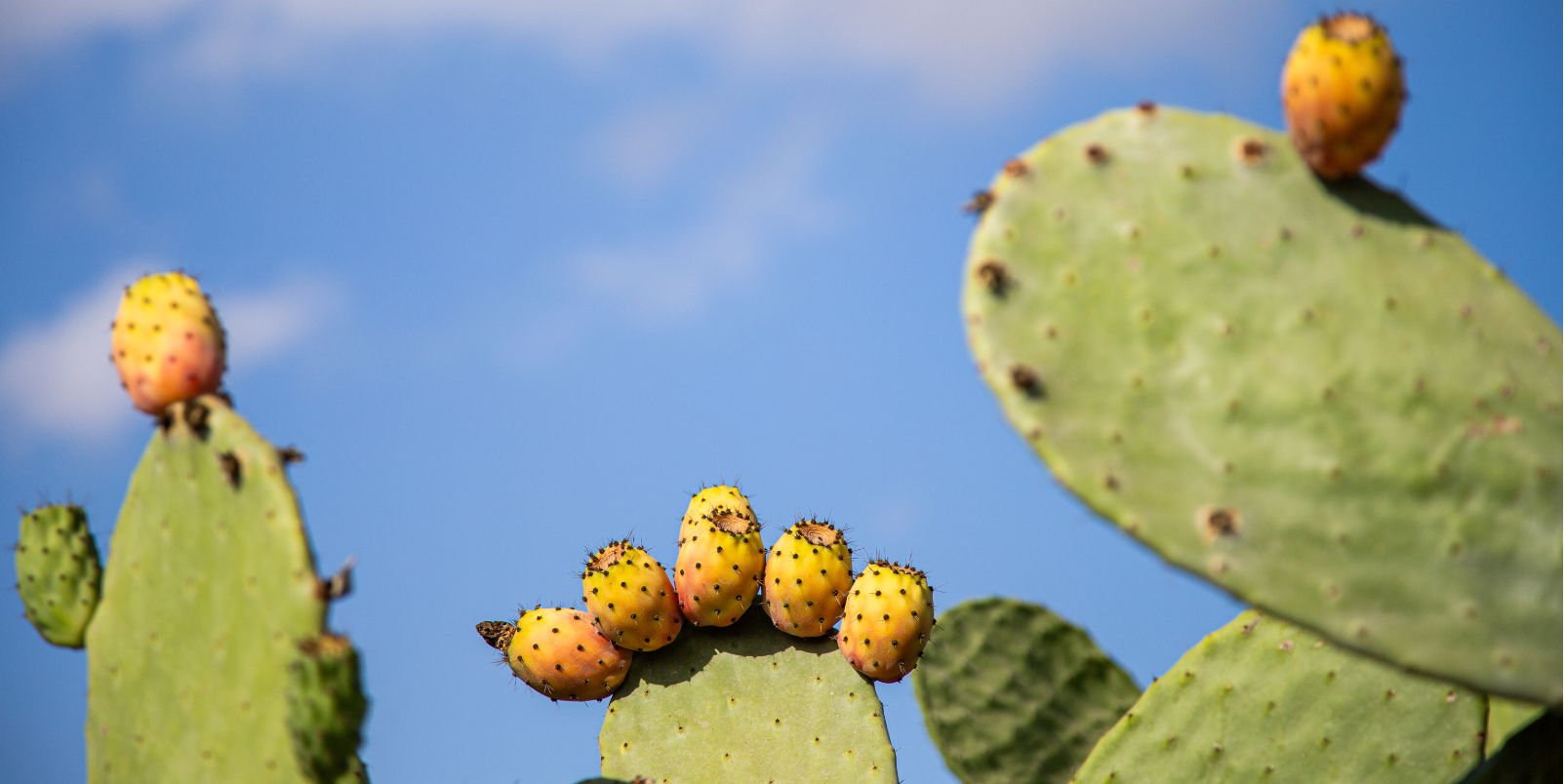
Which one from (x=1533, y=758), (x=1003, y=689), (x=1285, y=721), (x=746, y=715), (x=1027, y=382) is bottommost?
(x=1533, y=758)

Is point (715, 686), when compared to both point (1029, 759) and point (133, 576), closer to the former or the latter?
point (1029, 759)

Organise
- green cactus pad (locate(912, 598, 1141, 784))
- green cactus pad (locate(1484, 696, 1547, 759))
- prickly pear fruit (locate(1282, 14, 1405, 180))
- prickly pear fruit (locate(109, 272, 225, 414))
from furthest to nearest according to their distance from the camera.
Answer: green cactus pad (locate(912, 598, 1141, 784)), green cactus pad (locate(1484, 696, 1547, 759)), prickly pear fruit (locate(109, 272, 225, 414)), prickly pear fruit (locate(1282, 14, 1405, 180))

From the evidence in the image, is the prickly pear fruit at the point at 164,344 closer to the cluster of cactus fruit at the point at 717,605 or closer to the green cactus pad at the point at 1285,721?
the cluster of cactus fruit at the point at 717,605

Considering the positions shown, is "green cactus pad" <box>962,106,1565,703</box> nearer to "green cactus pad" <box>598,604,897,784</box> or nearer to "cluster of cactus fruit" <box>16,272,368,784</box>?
"cluster of cactus fruit" <box>16,272,368,784</box>


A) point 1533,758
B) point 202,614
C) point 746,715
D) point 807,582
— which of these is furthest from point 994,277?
point 746,715

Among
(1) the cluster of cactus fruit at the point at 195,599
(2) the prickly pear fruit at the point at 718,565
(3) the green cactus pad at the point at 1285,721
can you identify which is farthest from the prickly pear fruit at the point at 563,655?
(3) the green cactus pad at the point at 1285,721

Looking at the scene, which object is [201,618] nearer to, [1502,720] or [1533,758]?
[1533,758]

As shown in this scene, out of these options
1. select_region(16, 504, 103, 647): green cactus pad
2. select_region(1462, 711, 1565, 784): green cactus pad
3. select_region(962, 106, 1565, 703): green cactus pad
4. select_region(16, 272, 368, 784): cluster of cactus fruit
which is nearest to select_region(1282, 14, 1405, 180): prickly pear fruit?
select_region(962, 106, 1565, 703): green cactus pad
